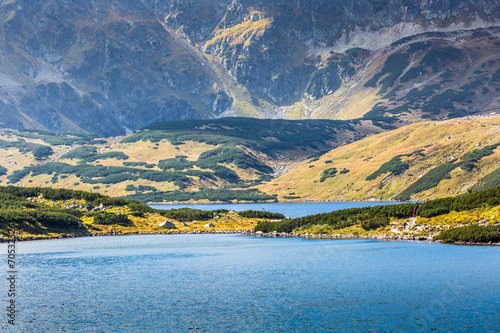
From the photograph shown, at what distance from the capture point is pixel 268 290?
58531 millimetres

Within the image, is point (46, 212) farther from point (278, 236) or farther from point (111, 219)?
point (278, 236)

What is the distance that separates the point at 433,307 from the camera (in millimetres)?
47844

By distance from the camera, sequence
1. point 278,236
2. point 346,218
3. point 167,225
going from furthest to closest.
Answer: point 167,225 → point 278,236 → point 346,218

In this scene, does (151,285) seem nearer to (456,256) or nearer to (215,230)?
(456,256)

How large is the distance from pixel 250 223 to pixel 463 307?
110m

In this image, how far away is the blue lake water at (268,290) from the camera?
148 feet

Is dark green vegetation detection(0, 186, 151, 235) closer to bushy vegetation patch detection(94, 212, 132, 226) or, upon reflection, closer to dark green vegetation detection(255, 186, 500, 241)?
bushy vegetation patch detection(94, 212, 132, 226)

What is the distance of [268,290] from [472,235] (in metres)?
44.3

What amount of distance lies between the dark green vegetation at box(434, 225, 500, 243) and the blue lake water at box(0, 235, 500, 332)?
15.5 feet

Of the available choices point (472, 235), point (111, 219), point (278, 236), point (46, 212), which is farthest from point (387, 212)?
point (46, 212)

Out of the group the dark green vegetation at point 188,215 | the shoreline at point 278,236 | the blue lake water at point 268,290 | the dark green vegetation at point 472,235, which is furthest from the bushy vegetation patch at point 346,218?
the dark green vegetation at point 188,215

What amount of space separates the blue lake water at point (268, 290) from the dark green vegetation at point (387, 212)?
1407 centimetres

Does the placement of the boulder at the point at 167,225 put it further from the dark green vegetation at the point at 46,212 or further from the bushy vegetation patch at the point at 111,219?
the dark green vegetation at the point at 46,212

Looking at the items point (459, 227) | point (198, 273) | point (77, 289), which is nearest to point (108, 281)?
point (77, 289)
